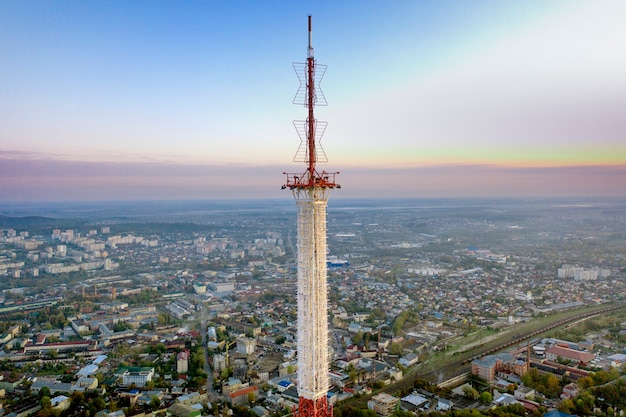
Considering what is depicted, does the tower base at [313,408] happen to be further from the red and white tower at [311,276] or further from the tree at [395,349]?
the tree at [395,349]

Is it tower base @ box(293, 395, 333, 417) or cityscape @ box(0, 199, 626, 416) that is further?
cityscape @ box(0, 199, 626, 416)

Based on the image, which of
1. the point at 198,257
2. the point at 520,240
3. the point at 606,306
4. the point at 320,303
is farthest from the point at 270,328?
the point at 520,240

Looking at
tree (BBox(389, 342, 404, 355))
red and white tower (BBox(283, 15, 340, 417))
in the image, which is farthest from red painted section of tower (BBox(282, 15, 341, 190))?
tree (BBox(389, 342, 404, 355))

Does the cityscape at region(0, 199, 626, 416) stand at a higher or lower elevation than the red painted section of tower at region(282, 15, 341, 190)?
lower

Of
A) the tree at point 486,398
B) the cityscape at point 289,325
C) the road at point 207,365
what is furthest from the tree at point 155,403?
the tree at point 486,398

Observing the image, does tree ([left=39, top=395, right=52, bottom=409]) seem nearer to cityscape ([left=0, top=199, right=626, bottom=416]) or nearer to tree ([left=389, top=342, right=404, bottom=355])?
cityscape ([left=0, top=199, right=626, bottom=416])

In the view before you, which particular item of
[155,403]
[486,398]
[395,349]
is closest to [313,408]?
[155,403]

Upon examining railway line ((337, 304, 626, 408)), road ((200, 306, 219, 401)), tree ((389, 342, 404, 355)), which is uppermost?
tree ((389, 342, 404, 355))

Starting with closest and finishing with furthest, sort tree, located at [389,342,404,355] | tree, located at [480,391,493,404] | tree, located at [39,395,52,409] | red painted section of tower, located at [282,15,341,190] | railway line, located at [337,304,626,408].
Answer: red painted section of tower, located at [282,15,341,190] < tree, located at [39,395,52,409] < tree, located at [480,391,493,404] < railway line, located at [337,304,626,408] < tree, located at [389,342,404,355]
